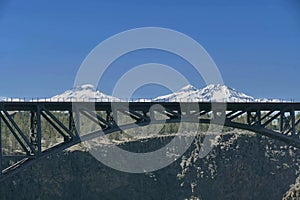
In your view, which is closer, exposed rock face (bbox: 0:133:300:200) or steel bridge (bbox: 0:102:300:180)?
steel bridge (bbox: 0:102:300:180)

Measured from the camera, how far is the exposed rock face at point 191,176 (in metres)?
84.8

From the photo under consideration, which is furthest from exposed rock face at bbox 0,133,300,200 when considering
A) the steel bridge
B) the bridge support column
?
the bridge support column

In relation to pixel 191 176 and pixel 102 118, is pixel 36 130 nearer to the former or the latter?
pixel 102 118

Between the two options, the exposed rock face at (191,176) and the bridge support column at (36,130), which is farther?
the exposed rock face at (191,176)

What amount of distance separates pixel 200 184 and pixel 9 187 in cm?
2937

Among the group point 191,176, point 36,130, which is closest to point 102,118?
point 36,130

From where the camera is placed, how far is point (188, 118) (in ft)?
133

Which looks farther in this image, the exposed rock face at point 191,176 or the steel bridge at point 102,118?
the exposed rock face at point 191,176

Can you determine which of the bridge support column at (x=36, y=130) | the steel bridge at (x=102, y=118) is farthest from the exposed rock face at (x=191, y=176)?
the bridge support column at (x=36, y=130)

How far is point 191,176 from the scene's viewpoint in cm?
8862

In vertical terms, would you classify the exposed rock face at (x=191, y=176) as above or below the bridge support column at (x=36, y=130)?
below

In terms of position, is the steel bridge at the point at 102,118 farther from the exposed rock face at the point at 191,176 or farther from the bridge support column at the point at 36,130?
the exposed rock face at the point at 191,176

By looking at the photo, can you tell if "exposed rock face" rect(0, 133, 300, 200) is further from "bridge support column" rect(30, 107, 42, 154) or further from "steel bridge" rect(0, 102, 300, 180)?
"bridge support column" rect(30, 107, 42, 154)

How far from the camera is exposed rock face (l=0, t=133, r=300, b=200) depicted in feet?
278
